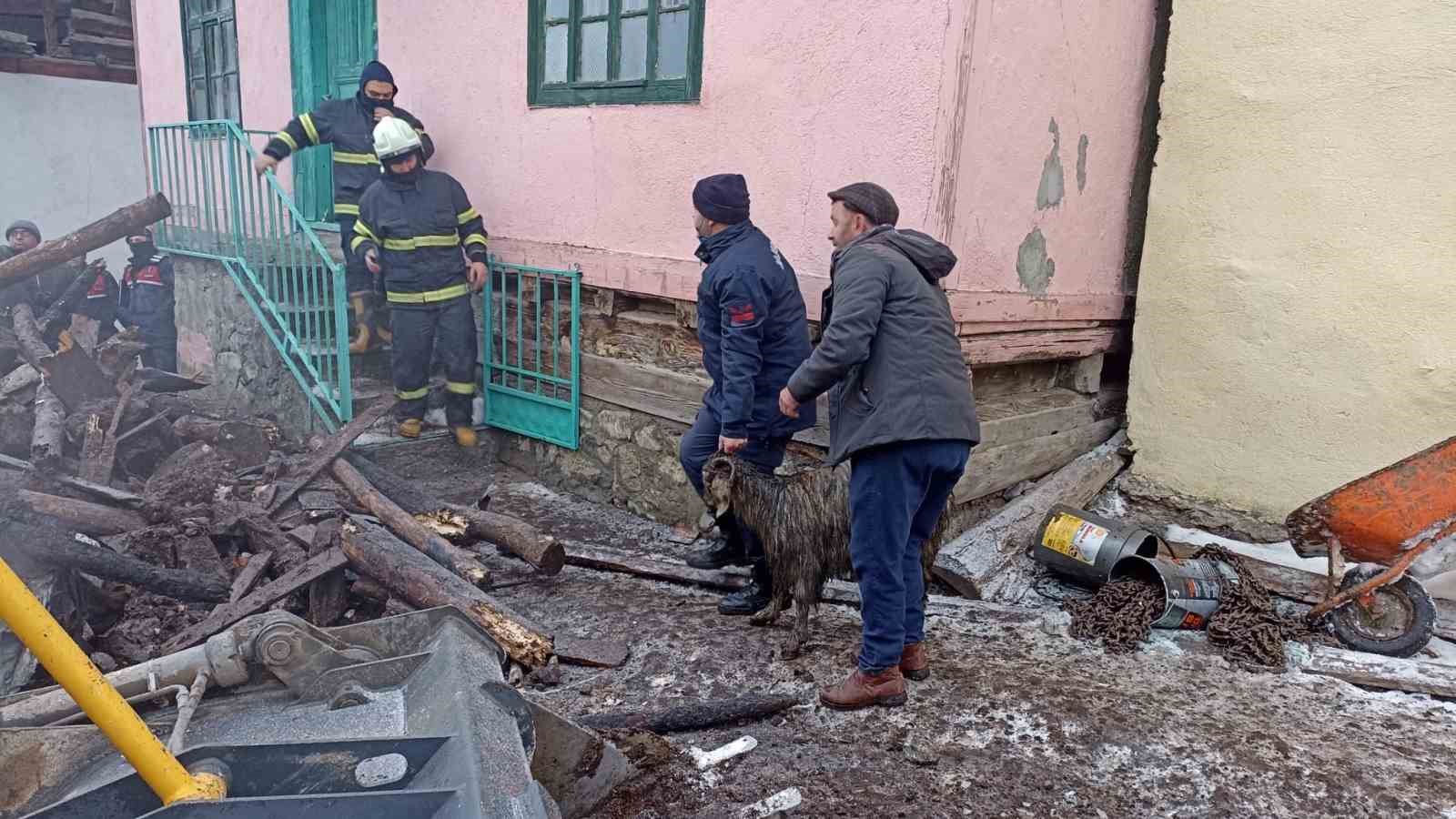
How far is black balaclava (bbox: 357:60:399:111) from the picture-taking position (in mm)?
7145

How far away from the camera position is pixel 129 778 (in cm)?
168

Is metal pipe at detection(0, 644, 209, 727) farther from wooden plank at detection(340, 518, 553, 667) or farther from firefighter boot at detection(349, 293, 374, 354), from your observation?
firefighter boot at detection(349, 293, 374, 354)

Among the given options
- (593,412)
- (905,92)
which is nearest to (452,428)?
(593,412)

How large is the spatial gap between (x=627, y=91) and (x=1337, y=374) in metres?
4.46

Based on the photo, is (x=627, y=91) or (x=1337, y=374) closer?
(x=1337, y=374)

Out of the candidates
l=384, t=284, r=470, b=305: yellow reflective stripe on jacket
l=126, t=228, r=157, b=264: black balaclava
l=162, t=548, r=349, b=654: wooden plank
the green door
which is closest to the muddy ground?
l=162, t=548, r=349, b=654: wooden plank

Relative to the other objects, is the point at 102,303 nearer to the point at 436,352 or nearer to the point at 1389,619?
the point at 436,352

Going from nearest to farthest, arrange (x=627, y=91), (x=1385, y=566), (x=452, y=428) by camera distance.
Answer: (x=1385, y=566), (x=627, y=91), (x=452, y=428)

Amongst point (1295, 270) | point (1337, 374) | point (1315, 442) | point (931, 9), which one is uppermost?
point (931, 9)

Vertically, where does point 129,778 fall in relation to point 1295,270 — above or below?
below

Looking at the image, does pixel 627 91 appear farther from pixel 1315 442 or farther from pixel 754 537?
pixel 1315 442

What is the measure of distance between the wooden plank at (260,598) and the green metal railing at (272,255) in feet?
7.69

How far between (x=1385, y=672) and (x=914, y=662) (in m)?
2.12

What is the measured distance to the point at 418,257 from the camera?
6.61 metres
